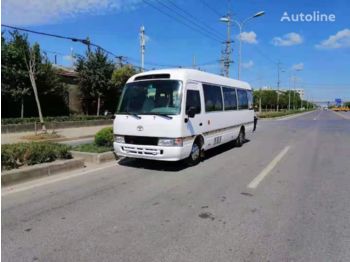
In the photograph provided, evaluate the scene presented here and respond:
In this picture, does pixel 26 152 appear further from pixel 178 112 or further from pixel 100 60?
pixel 100 60

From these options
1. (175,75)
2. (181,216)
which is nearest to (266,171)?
(175,75)

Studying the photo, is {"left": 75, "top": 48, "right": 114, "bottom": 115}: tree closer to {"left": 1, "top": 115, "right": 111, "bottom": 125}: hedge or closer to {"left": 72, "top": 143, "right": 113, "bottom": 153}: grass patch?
{"left": 1, "top": 115, "right": 111, "bottom": 125}: hedge

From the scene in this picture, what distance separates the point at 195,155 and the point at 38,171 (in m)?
3.97

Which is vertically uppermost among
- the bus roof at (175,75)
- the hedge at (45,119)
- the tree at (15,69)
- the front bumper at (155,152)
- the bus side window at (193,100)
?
the tree at (15,69)

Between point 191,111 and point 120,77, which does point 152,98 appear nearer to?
point 191,111

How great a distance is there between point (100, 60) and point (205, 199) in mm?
25110

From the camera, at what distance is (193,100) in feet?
32.2

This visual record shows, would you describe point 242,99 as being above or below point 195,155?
above

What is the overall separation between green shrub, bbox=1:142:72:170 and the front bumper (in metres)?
1.49

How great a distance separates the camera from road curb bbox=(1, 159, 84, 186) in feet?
23.8

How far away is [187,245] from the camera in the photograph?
451cm

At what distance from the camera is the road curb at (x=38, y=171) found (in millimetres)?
7262

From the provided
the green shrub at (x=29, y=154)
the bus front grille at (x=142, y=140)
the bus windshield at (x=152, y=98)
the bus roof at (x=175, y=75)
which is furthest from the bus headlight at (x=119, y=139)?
the bus roof at (x=175, y=75)

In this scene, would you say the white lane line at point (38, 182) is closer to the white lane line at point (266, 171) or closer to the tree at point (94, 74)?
the white lane line at point (266, 171)
